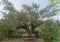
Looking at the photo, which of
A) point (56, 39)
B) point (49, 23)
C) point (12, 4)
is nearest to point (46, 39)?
point (56, 39)

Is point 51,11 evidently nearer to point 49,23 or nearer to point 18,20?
point 49,23

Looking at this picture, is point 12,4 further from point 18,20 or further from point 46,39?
point 46,39

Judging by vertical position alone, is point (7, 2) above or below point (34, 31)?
above

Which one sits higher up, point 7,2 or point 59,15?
point 7,2

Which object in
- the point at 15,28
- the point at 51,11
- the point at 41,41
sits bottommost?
the point at 41,41

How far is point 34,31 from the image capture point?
21.8 feet

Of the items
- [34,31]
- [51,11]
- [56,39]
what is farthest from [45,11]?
[56,39]

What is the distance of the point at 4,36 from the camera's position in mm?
6434

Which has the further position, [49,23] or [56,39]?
[49,23]

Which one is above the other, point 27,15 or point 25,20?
point 27,15

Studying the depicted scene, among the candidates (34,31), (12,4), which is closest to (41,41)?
(34,31)

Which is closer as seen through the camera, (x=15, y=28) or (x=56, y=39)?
(x=56, y=39)

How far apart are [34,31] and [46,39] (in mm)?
926

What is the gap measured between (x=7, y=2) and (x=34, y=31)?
3.71ft
